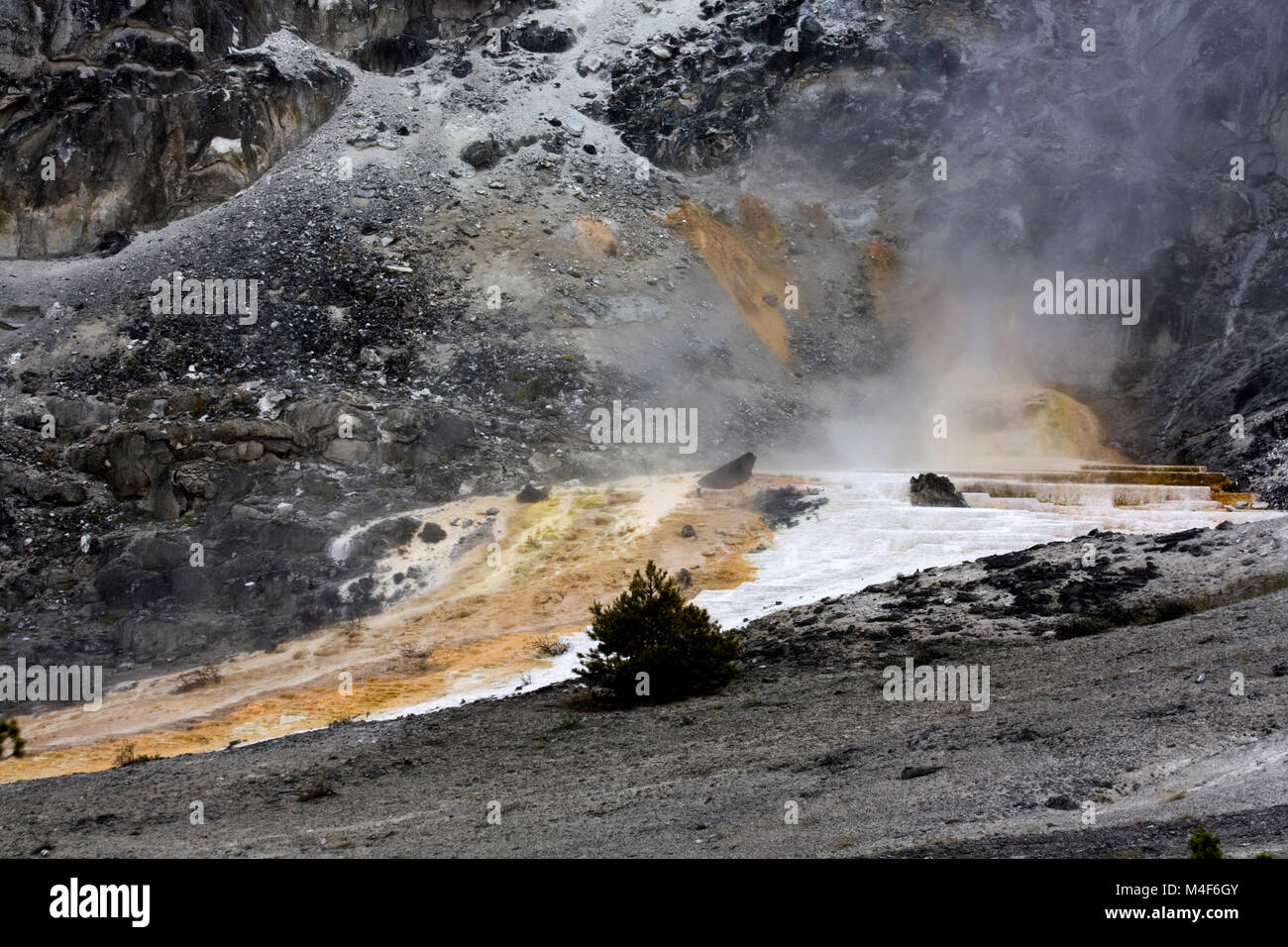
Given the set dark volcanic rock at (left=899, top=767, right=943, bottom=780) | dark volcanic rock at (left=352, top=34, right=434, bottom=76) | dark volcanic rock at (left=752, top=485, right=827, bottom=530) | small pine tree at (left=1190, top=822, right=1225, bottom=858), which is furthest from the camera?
dark volcanic rock at (left=352, top=34, right=434, bottom=76)

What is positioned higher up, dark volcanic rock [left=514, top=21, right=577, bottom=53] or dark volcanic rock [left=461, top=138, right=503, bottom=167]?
dark volcanic rock [left=514, top=21, right=577, bottom=53]

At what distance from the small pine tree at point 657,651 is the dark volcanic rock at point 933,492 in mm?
12153

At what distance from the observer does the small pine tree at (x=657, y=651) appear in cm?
1332

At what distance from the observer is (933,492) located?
25.1 m

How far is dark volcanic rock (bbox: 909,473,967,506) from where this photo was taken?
24.9 m

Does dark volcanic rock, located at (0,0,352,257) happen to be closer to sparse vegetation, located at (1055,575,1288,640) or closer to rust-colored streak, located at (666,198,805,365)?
rust-colored streak, located at (666,198,805,365)

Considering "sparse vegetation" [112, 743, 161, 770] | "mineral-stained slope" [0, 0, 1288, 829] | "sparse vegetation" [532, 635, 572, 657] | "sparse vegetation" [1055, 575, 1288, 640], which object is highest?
"mineral-stained slope" [0, 0, 1288, 829]

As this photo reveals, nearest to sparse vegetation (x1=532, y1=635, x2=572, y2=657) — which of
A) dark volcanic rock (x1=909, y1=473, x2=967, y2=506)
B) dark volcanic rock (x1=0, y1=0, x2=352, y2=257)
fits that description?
dark volcanic rock (x1=909, y1=473, x2=967, y2=506)

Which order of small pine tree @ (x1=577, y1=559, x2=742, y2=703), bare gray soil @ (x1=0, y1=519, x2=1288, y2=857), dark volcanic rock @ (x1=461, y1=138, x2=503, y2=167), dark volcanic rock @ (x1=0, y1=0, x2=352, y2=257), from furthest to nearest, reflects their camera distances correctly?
dark volcanic rock @ (x1=461, y1=138, x2=503, y2=167) → dark volcanic rock @ (x1=0, y1=0, x2=352, y2=257) → small pine tree @ (x1=577, y1=559, x2=742, y2=703) → bare gray soil @ (x1=0, y1=519, x2=1288, y2=857)

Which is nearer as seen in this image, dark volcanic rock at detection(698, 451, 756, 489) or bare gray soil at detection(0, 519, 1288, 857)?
bare gray soil at detection(0, 519, 1288, 857)

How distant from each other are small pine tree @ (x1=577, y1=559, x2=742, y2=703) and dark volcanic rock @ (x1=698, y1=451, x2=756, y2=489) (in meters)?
12.5

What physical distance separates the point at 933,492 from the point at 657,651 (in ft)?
44.6

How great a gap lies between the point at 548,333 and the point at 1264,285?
25.1 meters

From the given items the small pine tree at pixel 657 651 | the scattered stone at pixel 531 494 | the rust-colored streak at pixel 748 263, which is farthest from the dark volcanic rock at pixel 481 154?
the small pine tree at pixel 657 651
